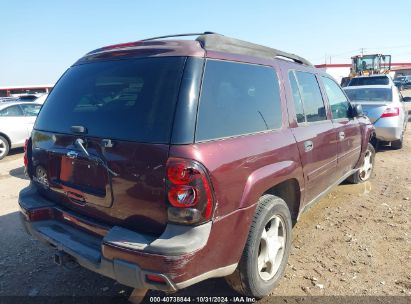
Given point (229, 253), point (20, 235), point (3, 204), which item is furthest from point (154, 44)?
point (3, 204)

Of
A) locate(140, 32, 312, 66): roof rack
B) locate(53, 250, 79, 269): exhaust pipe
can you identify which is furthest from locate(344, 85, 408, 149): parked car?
locate(53, 250, 79, 269): exhaust pipe

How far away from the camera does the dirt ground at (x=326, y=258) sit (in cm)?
300

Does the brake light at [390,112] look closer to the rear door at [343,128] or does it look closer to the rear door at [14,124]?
the rear door at [343,128]

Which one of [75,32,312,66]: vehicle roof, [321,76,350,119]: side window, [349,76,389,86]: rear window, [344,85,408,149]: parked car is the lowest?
[344,85,408,149]: parked car

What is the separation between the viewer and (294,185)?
3234 mm

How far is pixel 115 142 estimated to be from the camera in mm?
2295

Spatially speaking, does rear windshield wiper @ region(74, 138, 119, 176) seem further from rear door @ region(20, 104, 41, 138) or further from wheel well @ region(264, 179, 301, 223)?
rear door @ region(20, 104, 41, 138)

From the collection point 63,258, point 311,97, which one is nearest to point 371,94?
point 311,97

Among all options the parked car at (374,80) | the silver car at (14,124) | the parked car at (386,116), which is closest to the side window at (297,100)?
the parked car at (386,116)

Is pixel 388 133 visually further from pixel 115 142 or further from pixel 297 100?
pixel 115 142

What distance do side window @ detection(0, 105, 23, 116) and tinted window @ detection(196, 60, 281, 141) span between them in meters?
9.48

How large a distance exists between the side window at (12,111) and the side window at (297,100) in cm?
940

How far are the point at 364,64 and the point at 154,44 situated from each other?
1023 inches

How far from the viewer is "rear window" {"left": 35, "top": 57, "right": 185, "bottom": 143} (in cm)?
223
